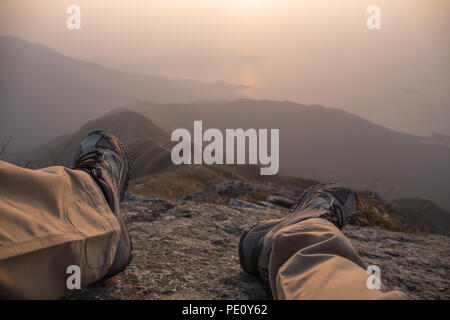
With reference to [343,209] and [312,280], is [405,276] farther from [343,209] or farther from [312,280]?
[312,280]

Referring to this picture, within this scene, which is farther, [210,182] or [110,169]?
[210,182]

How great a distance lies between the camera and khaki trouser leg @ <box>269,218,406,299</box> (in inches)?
41.9

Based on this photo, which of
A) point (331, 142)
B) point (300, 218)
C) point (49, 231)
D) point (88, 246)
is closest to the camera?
point (49, 231)

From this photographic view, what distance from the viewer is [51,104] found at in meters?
176

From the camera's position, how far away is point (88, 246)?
4.18 ft

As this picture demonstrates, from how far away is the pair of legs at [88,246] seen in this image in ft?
3.29

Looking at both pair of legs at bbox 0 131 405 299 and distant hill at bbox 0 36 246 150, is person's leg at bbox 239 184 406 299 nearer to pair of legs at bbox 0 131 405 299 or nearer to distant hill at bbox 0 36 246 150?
pair of legs at bbox 0 131 405 299

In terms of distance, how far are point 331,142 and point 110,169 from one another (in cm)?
16448

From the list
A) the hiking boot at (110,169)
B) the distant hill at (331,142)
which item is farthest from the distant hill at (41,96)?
the hiking boot at (110,169)

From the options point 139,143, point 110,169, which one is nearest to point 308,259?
point 110,169

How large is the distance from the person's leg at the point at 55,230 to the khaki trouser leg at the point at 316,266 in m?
0.95

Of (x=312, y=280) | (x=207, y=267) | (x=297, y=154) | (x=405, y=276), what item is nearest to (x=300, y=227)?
(x=312, y=280)

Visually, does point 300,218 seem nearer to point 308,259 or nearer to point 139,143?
point 308,259
